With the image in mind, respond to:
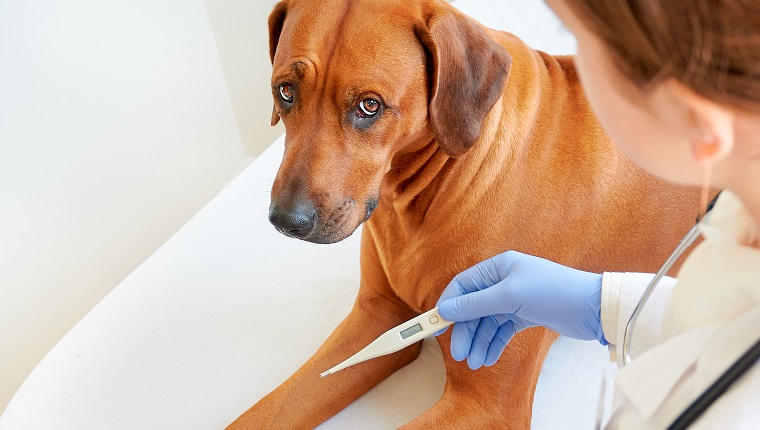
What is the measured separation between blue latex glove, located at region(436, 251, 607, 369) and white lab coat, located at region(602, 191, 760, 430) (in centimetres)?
33

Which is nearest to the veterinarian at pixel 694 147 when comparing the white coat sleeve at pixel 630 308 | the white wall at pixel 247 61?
the white coat sleeve at pixel 630 308

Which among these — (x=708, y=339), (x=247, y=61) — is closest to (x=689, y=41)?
Result: (x=708, y=339)

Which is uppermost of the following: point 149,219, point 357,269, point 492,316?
point 492,316

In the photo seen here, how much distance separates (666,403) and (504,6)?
181 cm

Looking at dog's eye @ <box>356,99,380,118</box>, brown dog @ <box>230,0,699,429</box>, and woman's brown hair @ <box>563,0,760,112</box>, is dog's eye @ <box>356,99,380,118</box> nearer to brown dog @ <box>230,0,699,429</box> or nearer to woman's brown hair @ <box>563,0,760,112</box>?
brown dog @ <box>230,0,699,429</box>

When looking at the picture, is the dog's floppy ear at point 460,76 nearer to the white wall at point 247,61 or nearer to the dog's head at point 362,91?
the dog's head at point 362,91

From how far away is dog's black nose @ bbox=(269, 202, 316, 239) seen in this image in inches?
51.3

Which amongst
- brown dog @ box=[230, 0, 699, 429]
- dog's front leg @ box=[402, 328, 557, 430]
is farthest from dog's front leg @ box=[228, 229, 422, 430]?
dog's front leg @ box=[402, 328, 557, 430]

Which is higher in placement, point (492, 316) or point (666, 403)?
point (666, 403)

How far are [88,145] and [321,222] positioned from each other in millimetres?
1602

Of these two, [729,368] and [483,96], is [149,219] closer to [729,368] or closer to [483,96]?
[483,96]

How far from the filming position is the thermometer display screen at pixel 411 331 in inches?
53.9

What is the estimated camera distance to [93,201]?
2.71 meters

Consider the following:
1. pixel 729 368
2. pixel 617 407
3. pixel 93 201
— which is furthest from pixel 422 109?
pixel 93 201
